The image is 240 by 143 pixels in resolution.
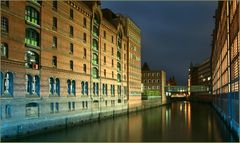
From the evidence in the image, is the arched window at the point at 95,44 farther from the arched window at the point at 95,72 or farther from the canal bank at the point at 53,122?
the canal bank at the point at 53,122

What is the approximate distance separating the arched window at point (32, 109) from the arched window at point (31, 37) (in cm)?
590

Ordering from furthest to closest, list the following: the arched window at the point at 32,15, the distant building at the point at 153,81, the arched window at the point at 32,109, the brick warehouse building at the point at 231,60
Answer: the distant building at the point at 153,81 < the arched window at the point at 32,15 < the arched window at the point at 32,109 < the brick warehouse building at the point at 231,60

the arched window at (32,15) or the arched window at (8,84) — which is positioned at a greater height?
the arched window at (32,15)

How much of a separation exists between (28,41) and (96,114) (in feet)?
64.5

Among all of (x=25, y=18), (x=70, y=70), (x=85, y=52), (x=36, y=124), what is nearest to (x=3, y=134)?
(x=36, y=124)

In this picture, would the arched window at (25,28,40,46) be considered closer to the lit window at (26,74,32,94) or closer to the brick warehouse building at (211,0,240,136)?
the lit window at (26,74,32,94)

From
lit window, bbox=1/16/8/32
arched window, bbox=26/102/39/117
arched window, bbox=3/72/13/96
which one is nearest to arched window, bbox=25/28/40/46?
lit window, bbox=1/16/8/32

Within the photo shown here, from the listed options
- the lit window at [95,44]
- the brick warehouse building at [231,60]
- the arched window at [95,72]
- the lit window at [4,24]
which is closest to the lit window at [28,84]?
the lit window at [4,24]

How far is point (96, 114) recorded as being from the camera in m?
47.9

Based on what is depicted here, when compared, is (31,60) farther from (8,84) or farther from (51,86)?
(51,86)

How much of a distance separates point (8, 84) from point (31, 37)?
6.11 metres

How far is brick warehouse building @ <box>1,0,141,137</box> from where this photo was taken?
92.2ft

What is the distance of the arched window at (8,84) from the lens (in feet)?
90.4

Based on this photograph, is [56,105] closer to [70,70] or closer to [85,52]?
[70,70]
